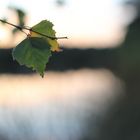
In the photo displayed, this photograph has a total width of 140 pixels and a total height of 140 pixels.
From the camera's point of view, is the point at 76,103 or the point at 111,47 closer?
the point at 76,103

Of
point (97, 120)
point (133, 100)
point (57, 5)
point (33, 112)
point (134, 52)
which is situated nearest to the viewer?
point (57, 5)

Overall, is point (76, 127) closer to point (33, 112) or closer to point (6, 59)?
point (33, 112)

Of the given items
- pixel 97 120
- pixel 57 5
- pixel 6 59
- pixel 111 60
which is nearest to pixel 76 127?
pixel 97 120

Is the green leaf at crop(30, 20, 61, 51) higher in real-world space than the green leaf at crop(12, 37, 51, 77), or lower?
higher

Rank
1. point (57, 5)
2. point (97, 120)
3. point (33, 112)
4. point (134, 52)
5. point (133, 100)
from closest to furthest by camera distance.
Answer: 1. point (57, 5)
2. point (33, 112)
3. point (97, 120)
4. point (133, 100)
5. point (134, 52)

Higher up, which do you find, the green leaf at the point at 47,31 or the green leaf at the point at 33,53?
the green leaf at the point at 47,31
